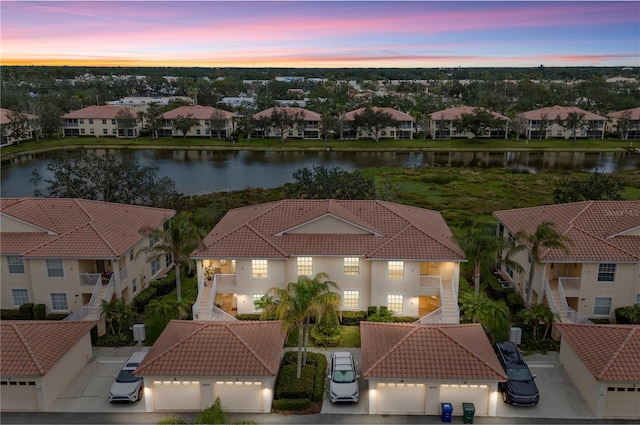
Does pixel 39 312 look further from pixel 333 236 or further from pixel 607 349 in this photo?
pixel 607 349

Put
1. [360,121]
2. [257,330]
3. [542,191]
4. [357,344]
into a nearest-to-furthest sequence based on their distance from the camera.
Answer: [257,330]
[357,344]
[542,191]
[360,121]

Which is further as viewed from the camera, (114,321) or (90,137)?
(90,137)

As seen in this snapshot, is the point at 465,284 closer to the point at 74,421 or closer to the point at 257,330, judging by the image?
the point at 257,330

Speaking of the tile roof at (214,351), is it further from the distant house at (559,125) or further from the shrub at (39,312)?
the distant house at (559,125)

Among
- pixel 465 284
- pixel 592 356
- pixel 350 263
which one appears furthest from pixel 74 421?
pixel 465 284

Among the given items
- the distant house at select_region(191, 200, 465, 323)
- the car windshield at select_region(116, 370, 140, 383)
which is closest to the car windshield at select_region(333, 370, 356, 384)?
the distant house at select_region(191, 200, 465, 323)

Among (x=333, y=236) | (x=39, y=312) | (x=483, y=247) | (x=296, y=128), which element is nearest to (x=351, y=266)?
(x=333, y=236)

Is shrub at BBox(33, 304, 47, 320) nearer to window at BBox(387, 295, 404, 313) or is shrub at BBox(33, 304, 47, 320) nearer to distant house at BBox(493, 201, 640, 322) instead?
window at BBox(387, 295, 404, 313)
